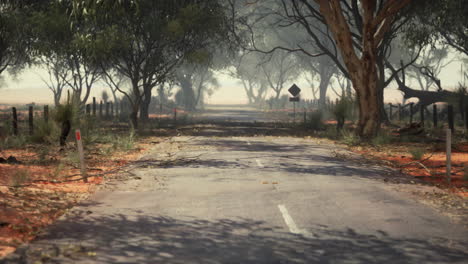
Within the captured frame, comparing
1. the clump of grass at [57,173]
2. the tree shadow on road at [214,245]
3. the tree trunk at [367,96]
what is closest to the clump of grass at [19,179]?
the clump of grass at [57,173]

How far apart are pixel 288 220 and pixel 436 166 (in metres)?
7.14

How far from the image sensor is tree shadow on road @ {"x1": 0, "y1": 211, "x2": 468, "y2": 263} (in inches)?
259

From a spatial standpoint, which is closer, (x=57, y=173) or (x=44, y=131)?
(x=57, y=173)

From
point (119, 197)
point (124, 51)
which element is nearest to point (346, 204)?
point (119, 197)

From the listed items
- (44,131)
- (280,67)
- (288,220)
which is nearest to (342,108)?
(44,131)

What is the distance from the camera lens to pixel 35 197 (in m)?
10.9

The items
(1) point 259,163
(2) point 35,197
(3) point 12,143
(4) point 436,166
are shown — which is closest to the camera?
(2) point 35,197

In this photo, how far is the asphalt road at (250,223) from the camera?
6.76 meters

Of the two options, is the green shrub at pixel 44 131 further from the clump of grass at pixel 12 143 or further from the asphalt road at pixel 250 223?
the asphalt road at pixel 250 223

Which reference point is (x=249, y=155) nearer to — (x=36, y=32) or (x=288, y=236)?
(x=288, y=236)

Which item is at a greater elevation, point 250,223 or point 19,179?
point 19,179

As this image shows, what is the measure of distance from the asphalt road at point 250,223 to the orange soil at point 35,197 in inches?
15.1

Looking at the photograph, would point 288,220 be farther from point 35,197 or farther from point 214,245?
point 35,197

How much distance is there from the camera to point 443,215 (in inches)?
358
